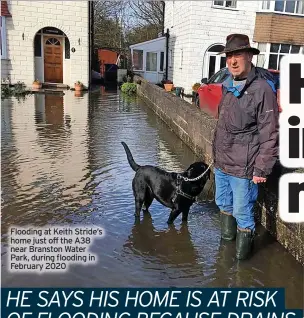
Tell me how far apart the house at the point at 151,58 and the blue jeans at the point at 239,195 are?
2283cm

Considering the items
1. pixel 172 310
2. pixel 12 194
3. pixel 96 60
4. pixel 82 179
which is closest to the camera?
pixel 172 310

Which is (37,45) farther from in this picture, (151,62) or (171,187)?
(171,187)

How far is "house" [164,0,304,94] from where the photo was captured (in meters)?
19.6

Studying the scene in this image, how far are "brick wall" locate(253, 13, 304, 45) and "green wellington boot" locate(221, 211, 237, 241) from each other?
1793 centimetres

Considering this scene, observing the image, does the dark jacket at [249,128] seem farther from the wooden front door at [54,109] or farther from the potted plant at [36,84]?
the potted plant at [36,84]

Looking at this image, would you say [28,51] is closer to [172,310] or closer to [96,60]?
[96,60]

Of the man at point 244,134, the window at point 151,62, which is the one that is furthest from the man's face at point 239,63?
the window at point 151,62

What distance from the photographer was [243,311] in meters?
3.16

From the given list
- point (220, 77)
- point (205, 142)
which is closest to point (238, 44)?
point (205, 142)

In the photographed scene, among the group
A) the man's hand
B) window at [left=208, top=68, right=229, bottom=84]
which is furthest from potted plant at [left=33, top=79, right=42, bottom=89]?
the man's hand

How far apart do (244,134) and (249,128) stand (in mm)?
75

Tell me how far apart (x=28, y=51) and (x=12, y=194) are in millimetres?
16556

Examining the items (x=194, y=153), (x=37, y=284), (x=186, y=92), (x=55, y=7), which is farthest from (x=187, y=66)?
(x=37, y=284)

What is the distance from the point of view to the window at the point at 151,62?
26.1m
